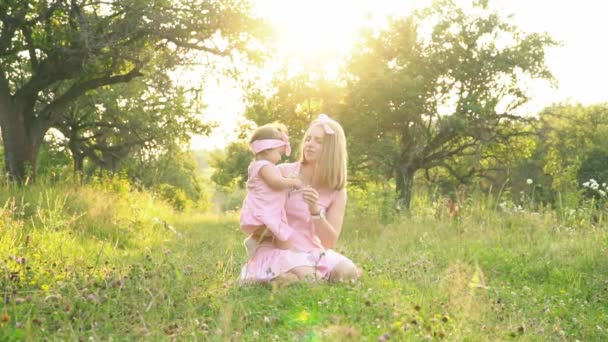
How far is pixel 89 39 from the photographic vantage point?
12.0m

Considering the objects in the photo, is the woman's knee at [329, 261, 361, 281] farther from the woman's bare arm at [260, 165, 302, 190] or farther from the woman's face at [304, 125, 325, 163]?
the woman's face at [304, 125, 325, 163]

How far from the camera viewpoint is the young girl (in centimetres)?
539

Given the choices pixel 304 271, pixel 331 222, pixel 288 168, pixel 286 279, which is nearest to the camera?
pixel 286 279

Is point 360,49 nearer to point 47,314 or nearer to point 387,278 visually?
point 387,278

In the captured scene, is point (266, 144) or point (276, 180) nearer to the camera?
point (276, 180)

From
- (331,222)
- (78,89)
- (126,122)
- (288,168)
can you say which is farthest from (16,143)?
(331,222)

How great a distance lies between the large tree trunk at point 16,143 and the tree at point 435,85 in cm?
1221

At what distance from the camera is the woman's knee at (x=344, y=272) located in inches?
218

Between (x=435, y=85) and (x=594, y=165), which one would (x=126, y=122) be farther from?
(x=594, y=165)

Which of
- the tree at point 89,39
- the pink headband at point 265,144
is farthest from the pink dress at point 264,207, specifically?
the tree at point 89,39

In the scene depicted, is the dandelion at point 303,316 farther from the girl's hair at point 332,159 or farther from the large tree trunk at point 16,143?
the large tree trunk at point 16,143

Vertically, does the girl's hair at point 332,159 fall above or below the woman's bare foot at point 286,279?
above

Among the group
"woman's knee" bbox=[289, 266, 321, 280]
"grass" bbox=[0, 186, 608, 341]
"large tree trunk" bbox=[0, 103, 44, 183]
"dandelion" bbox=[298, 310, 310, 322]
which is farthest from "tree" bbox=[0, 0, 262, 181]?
"dandelion" bbox=[298, 310, 310, 322]

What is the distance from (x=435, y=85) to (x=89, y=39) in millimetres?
15237
